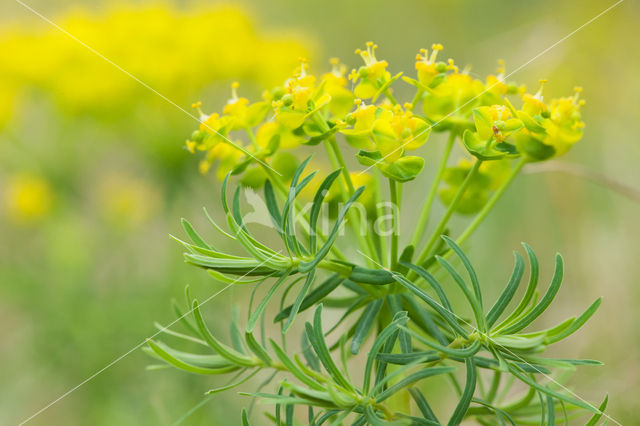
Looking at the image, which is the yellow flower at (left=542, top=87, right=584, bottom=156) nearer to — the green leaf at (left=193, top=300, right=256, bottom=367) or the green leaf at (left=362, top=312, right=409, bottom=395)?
the green leaf at (left=362, top=312, right=409, bottom=395)

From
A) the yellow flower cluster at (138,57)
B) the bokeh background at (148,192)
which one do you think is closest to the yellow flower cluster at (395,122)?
the bokeh background at (148,192)

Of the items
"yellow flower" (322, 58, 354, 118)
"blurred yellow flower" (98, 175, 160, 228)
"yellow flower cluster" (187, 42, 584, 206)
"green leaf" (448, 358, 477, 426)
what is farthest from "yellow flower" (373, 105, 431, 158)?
"blurred yellow flower" (98, 175, 160, 228)

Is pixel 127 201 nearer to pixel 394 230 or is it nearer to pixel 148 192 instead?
pixel 148 192

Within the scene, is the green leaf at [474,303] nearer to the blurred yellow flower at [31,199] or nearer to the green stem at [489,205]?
the green stem at [489,205]

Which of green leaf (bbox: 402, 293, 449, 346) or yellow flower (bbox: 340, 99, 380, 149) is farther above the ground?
yellow flower (bbox: 340, 99, 380, 149)

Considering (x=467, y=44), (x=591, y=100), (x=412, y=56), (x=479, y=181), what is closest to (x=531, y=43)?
(x=591, y=100)

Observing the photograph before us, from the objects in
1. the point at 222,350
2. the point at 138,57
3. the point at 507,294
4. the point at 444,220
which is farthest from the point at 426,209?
the point at 138,57

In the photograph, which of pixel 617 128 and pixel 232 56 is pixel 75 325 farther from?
pixel 617 128

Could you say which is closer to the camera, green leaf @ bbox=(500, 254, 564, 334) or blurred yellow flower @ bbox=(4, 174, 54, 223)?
green leaf @ bbox=(500, 254, 564, 334)
